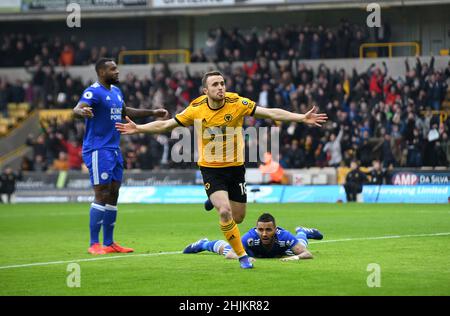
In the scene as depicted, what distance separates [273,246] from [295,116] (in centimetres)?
210

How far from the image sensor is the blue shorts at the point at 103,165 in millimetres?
15430

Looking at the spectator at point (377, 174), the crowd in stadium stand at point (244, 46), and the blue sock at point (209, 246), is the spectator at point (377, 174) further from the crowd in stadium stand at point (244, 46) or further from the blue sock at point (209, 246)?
the blue sock at point (209, 246)

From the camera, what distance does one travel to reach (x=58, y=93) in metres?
44.0

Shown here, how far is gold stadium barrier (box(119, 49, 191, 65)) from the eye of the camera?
147 ft

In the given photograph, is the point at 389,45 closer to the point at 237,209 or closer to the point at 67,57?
the point at 67,57

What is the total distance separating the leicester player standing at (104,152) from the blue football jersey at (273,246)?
2559mm

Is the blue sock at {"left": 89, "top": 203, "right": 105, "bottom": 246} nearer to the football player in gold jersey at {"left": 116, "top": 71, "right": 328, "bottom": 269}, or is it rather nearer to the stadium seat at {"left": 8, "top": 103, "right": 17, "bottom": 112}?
the football player in gold jersey at {"left": 116, "top": 71, "right": 328, "bottom": 269}

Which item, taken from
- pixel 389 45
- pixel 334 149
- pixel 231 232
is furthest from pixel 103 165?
pixel 389 45

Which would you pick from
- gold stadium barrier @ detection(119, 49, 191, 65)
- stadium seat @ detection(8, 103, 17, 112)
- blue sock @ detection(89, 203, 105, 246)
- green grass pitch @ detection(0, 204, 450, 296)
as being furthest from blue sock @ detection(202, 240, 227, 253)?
stadium seat @ detection(8, 103, 17, 112)

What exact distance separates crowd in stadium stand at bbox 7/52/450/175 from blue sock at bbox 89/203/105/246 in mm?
19695

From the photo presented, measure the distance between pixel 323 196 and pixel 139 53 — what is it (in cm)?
1522

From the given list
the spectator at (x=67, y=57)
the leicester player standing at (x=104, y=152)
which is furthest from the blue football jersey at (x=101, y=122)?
the spectator at (x=67, y=57)

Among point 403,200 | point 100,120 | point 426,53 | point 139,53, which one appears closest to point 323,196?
point 403,200
